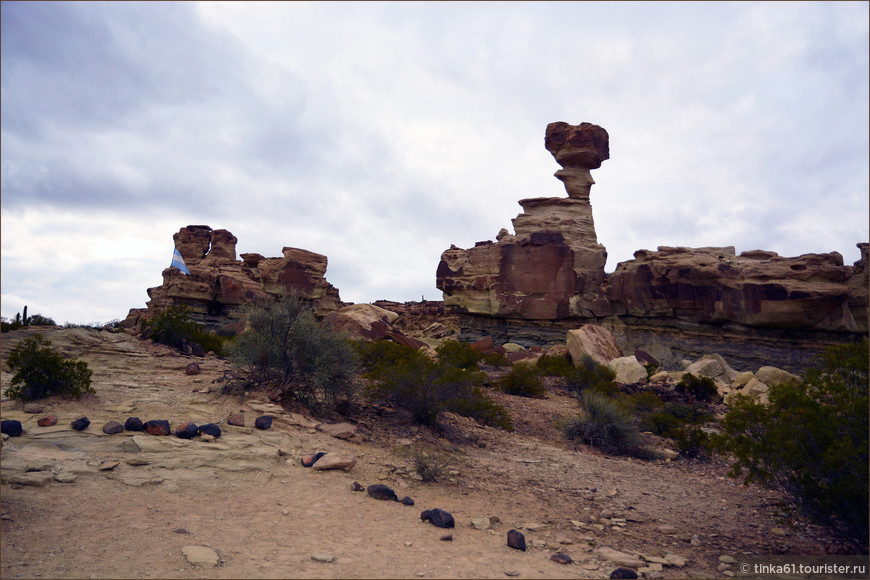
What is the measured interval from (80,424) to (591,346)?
1995 centimetres

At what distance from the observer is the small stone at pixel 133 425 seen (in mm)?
7131

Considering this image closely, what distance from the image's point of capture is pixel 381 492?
612 centimetres

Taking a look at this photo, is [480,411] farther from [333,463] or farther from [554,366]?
[554,366]

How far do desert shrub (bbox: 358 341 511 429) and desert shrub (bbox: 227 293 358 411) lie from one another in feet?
2.43

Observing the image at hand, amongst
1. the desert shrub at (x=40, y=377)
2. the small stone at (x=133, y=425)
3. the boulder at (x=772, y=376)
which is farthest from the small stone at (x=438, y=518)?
the boulder at (x=772, y=376)

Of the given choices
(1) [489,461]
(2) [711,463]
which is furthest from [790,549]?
(2) [711,463]

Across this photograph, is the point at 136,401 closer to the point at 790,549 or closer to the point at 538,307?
the point at 790,549

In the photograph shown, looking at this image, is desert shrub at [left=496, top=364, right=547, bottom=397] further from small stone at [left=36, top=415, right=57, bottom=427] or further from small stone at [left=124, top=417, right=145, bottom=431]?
small stone at [left=36, top=415, right=57, bottom=427]

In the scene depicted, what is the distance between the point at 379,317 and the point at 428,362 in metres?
12.6

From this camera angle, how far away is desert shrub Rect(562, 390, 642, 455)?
420 inches

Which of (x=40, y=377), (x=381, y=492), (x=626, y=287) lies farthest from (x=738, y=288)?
(x=40, y=377)

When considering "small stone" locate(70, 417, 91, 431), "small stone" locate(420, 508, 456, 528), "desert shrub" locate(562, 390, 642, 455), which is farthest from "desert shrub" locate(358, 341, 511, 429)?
"small stone" locate(70, 417, 91, 431)

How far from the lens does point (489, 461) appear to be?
8.55 metres

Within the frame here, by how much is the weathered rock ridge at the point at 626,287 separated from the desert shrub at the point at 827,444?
2895cm
